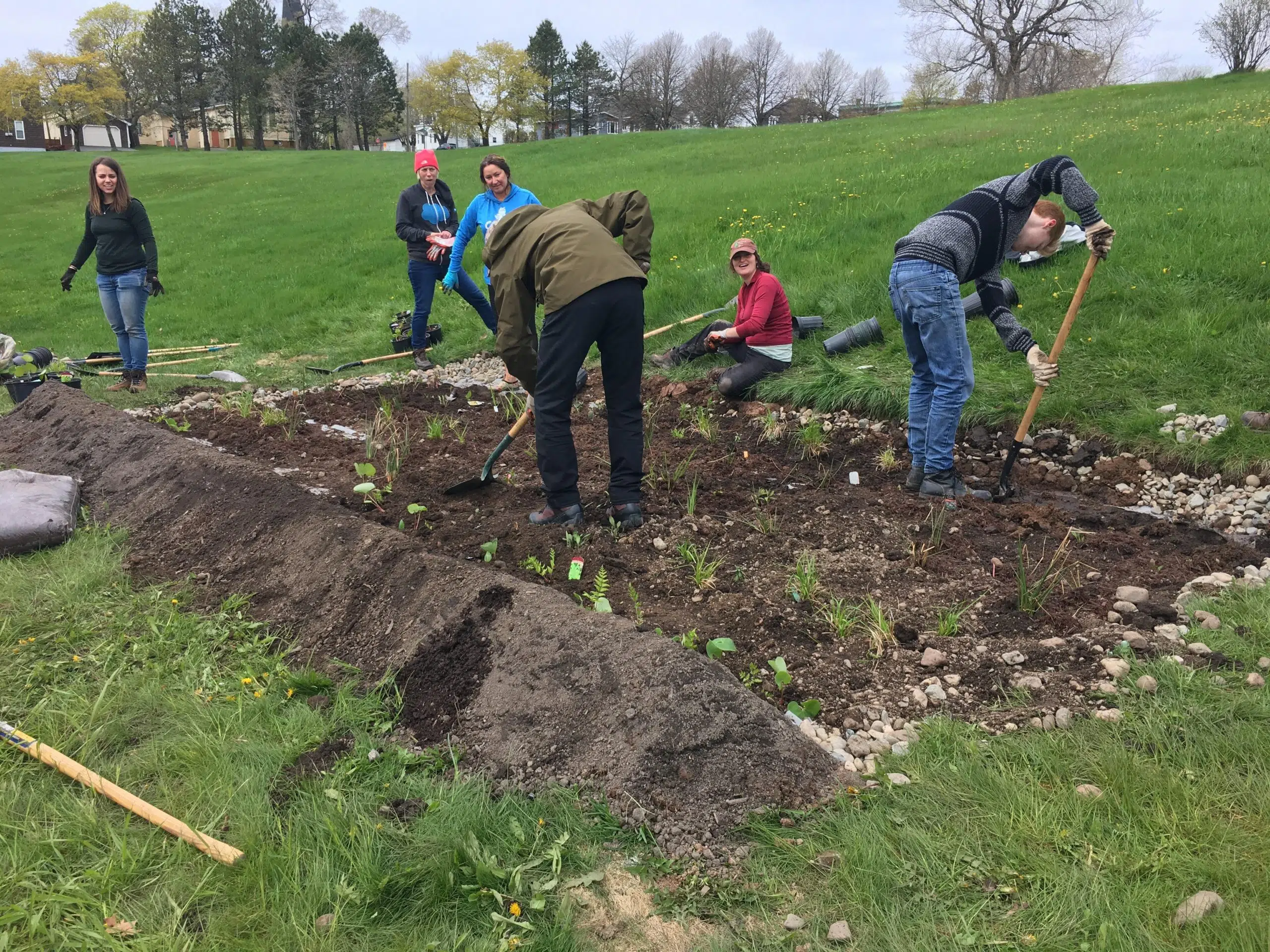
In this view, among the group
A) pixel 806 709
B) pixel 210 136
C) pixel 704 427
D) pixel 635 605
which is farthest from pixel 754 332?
pixel 210 136

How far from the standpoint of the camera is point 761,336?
6.27m

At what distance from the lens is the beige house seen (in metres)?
60.3

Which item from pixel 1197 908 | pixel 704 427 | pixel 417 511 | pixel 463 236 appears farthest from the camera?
pixel 463 236

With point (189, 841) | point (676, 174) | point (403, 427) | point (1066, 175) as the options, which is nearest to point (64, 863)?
point (189, 841)

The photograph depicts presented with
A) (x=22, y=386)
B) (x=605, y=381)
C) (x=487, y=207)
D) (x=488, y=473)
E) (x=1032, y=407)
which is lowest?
(x=488, y=473)

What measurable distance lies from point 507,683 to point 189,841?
102cm

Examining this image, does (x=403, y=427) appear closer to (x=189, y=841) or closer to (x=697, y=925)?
(x=189, y=841)

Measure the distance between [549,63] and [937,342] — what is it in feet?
201

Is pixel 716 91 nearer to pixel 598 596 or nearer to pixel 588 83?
pixel 588 83

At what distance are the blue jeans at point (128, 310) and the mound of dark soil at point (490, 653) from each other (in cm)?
377

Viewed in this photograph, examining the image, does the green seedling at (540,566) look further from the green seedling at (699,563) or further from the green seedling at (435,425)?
the green seedling at (435,425)

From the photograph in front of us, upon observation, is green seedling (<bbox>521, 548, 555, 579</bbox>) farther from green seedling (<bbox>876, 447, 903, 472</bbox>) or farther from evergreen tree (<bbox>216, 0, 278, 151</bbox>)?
evergreen tree (<bbox>216, 0, 278, 151</bbox>)

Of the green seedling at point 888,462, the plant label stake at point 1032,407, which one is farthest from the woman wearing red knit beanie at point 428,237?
the plant label stake at point 1032,407

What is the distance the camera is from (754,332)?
616 centimetres
